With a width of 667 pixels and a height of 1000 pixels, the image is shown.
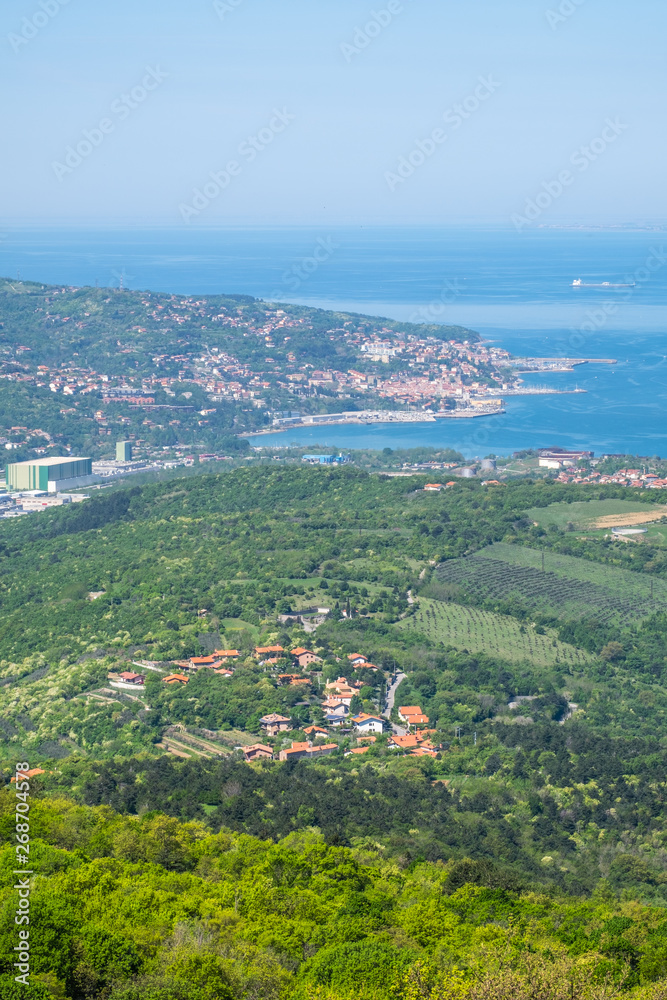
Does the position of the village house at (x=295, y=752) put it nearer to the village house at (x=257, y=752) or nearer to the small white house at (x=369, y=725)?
the village house at (x=257, y=752)

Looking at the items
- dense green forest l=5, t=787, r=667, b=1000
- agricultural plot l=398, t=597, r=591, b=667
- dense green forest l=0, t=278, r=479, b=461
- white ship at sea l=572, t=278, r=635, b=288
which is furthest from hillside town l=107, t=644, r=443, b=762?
white ship at sea l=572, t=278, r=635, b=288

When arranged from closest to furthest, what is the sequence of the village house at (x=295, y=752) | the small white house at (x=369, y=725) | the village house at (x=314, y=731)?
the village house at (x=295, y=752)
the village house at (x=314, y=731)
the small white house at (x=369, y=725)

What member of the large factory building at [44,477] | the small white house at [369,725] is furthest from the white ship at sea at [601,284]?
the small white house at [369,725]

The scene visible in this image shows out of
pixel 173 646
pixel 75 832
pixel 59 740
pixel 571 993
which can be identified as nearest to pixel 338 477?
pixel 173 646

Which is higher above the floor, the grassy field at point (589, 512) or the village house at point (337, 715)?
the grassy field at point (589, 512)

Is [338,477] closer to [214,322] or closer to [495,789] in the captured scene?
[495,789]

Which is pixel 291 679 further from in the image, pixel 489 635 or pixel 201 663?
pixel 489 635

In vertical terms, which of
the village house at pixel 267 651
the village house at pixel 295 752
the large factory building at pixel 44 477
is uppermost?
the large factory building at pixel 44 477

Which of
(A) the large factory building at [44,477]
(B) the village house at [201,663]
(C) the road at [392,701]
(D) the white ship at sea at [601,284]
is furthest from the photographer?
(D) the white ship at sea at [601,284]
